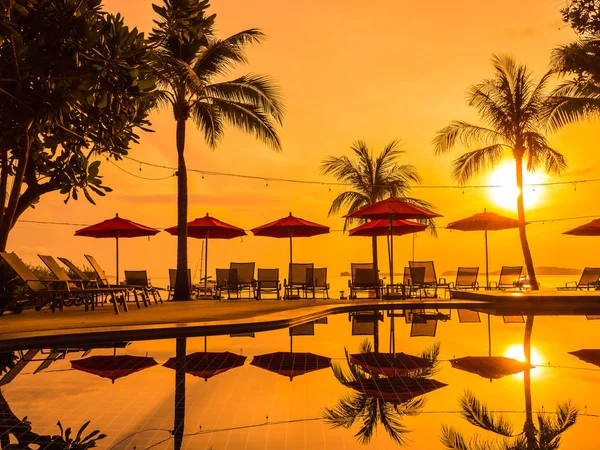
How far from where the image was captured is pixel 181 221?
18141 millimetres

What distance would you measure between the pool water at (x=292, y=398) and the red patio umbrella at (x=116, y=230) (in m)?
9.68

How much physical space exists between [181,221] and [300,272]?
4060 mm

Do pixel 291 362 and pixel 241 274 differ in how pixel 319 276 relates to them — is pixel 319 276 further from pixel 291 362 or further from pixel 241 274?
pixel 291 362

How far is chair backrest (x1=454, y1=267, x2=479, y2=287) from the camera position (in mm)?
18875

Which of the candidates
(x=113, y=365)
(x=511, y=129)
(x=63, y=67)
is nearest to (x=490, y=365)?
(x=113, y=365)

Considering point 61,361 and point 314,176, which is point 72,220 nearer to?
point 314,176

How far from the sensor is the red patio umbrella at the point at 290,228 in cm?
1739

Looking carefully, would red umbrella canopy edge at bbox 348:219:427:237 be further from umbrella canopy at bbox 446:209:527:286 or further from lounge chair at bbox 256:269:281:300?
lounge chair at bbox 256:269:281:300

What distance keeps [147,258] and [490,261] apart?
1233cm

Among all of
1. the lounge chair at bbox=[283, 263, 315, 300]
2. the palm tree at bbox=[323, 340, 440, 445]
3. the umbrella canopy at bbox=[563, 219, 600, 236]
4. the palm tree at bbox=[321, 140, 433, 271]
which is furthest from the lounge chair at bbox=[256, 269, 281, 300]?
the palm tree at bbox=[323, 340, 440, 445]

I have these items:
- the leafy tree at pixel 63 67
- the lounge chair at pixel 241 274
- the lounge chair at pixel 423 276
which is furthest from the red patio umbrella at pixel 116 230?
the leafy tree at pixel 63 67

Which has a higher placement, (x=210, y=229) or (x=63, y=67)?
(x=63, y=67)

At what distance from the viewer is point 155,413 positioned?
4246 mm

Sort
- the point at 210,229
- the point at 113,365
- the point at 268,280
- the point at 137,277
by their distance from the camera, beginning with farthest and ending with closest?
the point at 210,229 < the point at 268,280 < the point at 137,277 < the point at 113,365
